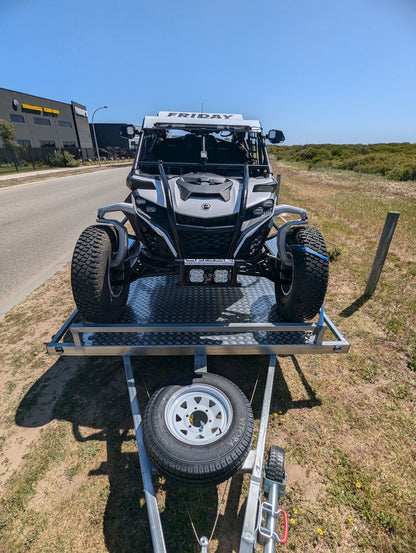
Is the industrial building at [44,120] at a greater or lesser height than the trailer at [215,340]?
greater

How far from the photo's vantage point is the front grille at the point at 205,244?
2.95 meters

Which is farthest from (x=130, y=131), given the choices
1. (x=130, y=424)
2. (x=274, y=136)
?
(x=130, y=424)

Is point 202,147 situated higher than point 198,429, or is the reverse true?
point 202,147

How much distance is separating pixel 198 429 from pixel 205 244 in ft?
5.29

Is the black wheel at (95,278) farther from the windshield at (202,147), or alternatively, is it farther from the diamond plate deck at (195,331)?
the windshield at (202,147)

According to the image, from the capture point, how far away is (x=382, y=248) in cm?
486

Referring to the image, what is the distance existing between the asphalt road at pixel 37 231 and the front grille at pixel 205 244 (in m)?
3.24

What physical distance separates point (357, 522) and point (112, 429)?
197 centimetres

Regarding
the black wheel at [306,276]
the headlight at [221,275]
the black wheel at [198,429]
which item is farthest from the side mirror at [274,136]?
the black wheel at [198,429]

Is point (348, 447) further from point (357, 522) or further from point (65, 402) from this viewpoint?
point (65, 402)

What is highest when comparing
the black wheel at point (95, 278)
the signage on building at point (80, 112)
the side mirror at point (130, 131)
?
the signage on building at point (80, 112)

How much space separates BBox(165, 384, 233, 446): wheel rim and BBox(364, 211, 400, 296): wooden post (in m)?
3.79

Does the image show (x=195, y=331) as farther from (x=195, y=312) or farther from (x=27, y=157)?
(x=27, y=157)

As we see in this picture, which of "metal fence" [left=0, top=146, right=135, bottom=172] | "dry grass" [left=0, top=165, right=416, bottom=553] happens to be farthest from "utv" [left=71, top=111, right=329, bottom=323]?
"metal fence" [left=0, top=146, right=135, bottom=172]
